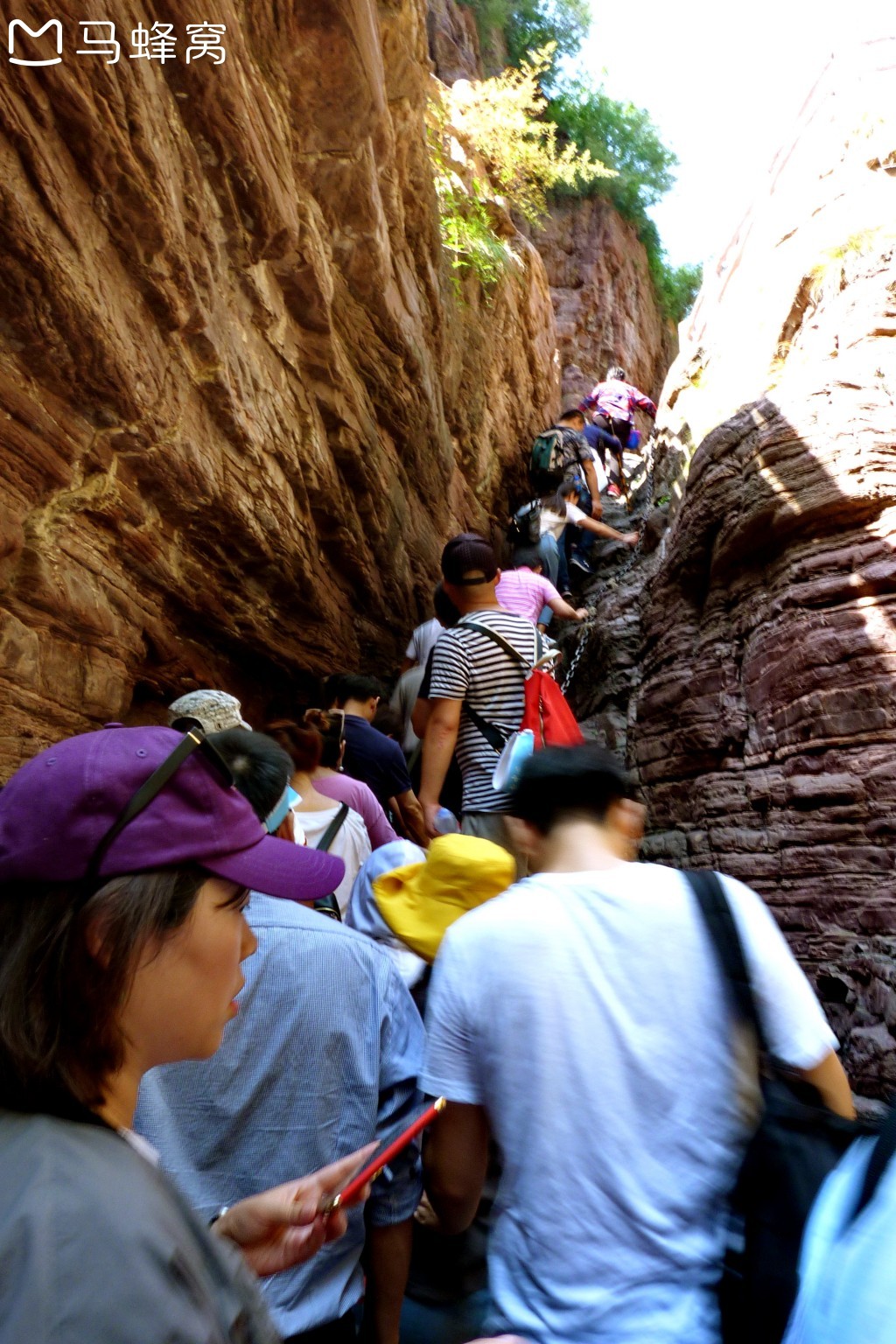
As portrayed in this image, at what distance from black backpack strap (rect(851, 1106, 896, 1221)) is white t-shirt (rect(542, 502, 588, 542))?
9852mm

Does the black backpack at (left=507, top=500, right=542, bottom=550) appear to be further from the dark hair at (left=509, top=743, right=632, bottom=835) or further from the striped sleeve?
the dark hair at (left=509, top=743, right=632, bottom=835)

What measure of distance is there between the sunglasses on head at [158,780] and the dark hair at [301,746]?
258cm

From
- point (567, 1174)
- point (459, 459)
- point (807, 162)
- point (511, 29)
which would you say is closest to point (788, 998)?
point (567, 1174)

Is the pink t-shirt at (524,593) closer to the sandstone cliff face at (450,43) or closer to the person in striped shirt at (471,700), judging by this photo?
the person in striped shirt at (471,700)

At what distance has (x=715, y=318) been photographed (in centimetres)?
1210

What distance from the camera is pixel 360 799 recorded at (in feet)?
13.5

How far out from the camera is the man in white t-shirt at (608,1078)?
1.58 meters

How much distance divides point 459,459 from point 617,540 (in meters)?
2.61

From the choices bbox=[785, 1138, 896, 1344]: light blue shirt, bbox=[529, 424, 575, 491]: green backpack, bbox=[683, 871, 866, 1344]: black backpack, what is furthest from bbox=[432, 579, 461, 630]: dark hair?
bbox=[529, 424, 575, 491]: green backpack

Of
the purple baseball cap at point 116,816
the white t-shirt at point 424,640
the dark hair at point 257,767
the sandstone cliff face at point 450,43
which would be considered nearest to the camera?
the purple baseball cap at point 116,816

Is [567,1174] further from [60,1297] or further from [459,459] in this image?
[459,459]

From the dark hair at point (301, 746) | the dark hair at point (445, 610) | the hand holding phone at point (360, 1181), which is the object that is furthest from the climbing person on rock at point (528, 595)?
the hand holding phone at point (360, 1181)

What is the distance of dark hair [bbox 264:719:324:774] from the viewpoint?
393 cm

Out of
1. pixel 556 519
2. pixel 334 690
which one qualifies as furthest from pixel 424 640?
pixel 556 519
